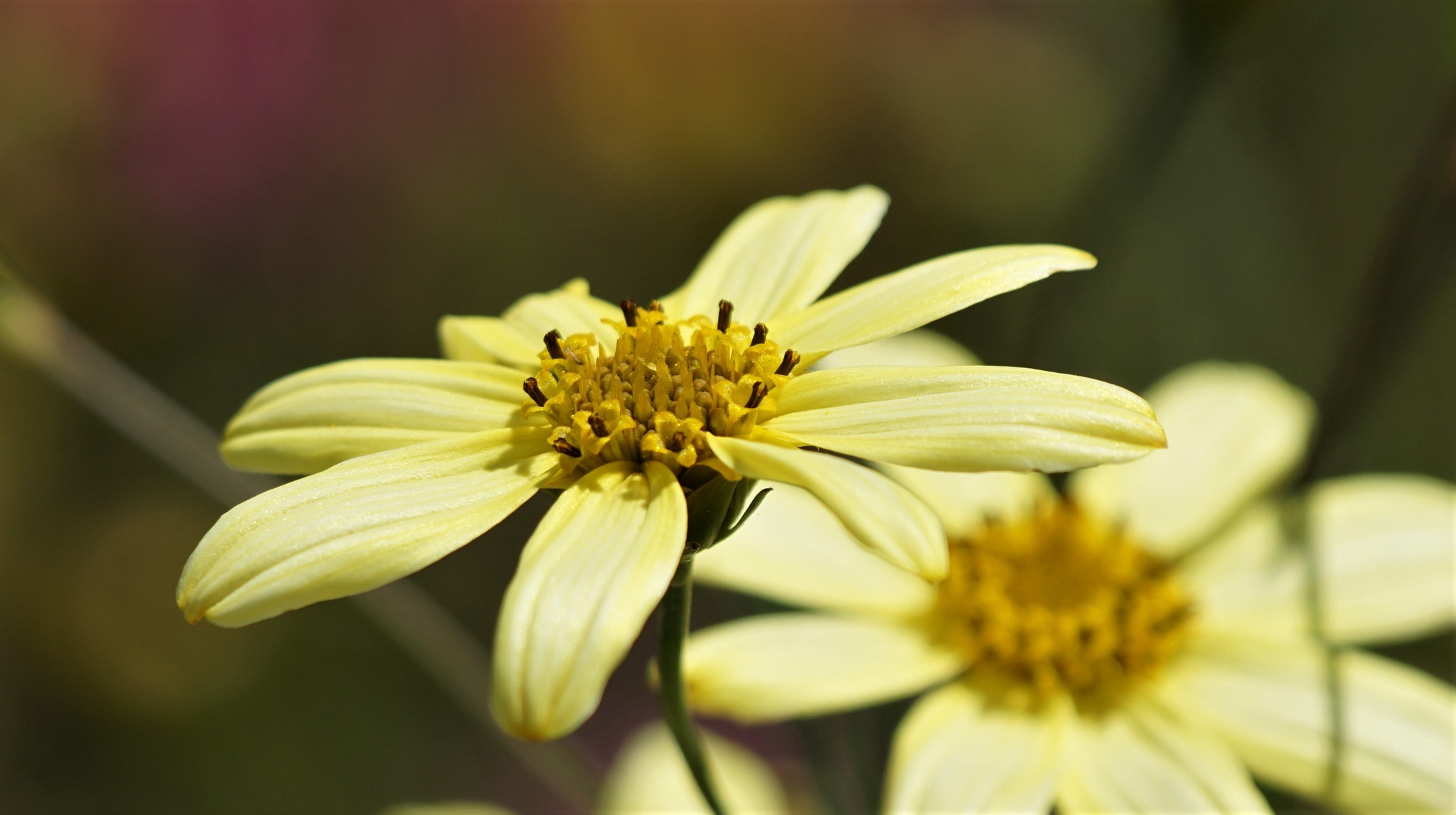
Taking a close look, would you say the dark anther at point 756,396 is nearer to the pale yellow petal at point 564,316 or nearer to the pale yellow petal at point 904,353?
the pale yellow petal at point 564,316

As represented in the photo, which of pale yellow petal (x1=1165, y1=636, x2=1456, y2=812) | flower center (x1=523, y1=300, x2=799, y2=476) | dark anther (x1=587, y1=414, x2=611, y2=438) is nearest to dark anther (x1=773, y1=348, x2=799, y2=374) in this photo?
flower center (x1=523, y1=300, x2=799, y2=476)

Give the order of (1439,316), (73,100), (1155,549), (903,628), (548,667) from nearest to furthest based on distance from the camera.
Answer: (548,667)
(903,628)
(1155,549)
(1439,316)
(73,100)

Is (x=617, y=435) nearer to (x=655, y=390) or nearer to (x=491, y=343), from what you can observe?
(x=655, y=390)

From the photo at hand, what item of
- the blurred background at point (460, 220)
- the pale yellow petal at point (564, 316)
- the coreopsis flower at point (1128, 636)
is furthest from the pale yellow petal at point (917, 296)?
the blurred background at point (460, 220)

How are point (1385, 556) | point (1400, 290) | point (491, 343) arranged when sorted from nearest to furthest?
point (491, 343), point (1400, 290), point (1385, 556)

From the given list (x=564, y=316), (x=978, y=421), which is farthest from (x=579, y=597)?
(x=564, y=316)

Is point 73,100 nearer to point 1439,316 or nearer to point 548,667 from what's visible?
point 548,667

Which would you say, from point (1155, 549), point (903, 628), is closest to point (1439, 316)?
point (1155, 549)
